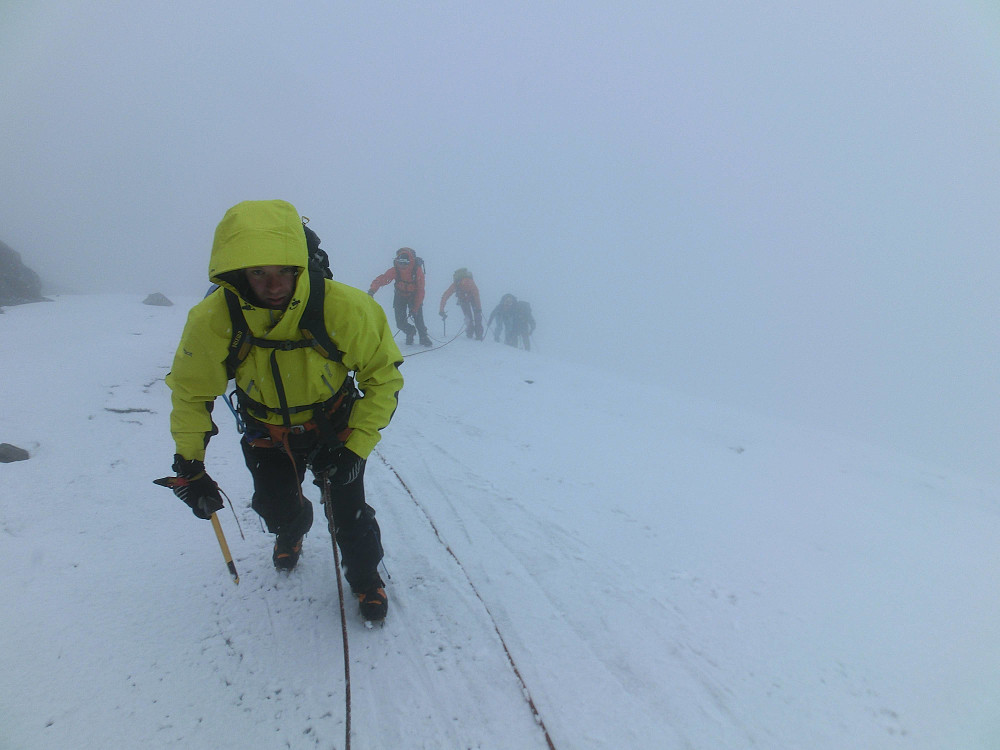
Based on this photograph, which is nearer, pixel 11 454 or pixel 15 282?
pixel 11 454

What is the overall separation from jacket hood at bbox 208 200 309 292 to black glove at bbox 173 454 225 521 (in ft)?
3.49

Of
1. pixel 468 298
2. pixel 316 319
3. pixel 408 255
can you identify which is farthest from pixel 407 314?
pixel 316 319

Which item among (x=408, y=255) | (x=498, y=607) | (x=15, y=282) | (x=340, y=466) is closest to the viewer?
(x=340, y=466)

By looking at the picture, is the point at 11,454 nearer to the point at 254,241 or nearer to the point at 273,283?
the point at 273,283

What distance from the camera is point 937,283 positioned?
132 metres

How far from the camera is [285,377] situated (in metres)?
2.45

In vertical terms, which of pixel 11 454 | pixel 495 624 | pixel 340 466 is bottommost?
pixel 495 624

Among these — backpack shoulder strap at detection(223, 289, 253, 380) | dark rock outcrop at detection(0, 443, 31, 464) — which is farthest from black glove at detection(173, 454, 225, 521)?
dark rock outcrop at detection(0, 443, 31, 464)

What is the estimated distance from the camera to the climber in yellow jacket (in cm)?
210

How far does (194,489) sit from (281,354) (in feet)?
2.95

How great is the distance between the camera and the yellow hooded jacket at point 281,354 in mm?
2057

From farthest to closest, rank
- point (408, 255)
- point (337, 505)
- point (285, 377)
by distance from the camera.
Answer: point (408, 255) → point (337, 505) → point (285, 377)

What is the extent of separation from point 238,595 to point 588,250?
205567 mm

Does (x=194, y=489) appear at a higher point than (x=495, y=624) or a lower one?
higher
